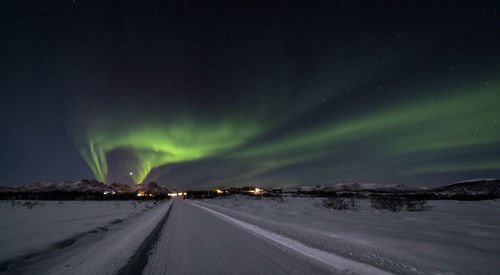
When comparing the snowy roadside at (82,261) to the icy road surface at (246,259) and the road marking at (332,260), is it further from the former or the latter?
the road marking at (332,260)

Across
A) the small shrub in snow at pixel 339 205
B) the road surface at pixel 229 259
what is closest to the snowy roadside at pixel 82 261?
the road surface at pixel 229 259

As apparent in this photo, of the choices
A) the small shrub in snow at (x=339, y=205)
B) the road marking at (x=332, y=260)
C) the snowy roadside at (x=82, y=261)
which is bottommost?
the small shrub in snow at (x=339, y=205)

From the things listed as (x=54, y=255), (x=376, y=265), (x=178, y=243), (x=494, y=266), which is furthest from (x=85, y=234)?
(x=494, y=266)

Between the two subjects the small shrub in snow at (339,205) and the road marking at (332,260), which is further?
the small shrub in snow at (339,205)

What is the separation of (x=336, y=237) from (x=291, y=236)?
41.3 inches

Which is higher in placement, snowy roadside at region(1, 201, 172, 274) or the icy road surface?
snowy roadside at region(1, 201, 172, 274)

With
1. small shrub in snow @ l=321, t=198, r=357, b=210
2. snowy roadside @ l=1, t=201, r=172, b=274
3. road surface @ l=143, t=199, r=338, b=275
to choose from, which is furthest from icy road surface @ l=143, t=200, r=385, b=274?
small shrub in snow @ l=321, t=198, r=357, b=210

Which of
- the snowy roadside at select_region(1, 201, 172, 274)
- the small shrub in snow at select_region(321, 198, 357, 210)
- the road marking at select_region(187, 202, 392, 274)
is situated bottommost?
the small shrub in snow at select_region(321, 198, 357, 210)

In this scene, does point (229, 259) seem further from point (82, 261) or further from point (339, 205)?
point (339, 205)

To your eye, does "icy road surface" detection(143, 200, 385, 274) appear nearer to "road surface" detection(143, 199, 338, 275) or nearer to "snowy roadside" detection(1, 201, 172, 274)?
"road surface" detection(143, 199, 338, 275)

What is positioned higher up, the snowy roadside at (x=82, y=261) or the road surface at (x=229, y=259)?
the snowy roadside at (x=82, y=261)

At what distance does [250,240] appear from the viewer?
499 centimetres

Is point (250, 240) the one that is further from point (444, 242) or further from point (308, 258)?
point (444, 242)

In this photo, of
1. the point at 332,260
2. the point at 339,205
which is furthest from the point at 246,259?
the point at 339,205
